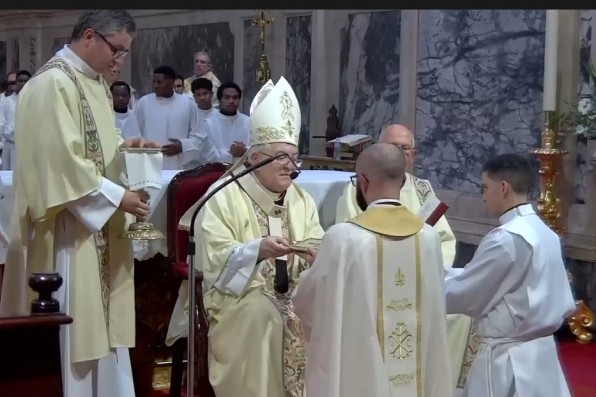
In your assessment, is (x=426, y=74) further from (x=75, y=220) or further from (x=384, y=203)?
(x=384, y=203)

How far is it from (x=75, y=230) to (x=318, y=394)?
1.15 metres

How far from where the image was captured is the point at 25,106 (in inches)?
148

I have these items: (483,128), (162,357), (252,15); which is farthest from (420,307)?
(252,15)

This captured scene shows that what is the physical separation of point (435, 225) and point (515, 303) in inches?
42.7

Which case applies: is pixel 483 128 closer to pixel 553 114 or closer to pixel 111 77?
pixel 553 114

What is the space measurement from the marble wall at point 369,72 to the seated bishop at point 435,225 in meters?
3.82

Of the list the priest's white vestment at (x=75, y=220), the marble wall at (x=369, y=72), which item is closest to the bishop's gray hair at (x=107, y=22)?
the priest's white vestment at (x=75, y=220)

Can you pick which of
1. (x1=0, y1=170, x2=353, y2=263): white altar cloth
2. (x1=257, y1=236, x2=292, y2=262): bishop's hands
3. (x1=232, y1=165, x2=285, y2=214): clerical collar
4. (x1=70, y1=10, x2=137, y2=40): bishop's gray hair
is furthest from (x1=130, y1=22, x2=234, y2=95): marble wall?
(x1=70, y1=10, x2=137, y2=40): bishop's gray hair

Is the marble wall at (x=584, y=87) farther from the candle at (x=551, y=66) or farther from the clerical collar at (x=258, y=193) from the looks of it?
the clerical collar at (x=258, y=193)

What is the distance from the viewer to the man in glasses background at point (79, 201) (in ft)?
12.2

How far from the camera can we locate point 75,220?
3.84 m

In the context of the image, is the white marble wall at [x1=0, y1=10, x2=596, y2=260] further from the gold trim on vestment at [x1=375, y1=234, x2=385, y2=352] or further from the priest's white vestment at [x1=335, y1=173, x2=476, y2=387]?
the gold trim on vestment at [x1=375, y1=234, x2=385, y2=352]

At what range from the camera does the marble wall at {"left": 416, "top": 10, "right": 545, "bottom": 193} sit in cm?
733

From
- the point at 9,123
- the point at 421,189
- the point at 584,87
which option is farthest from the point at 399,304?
the point at 9,123
